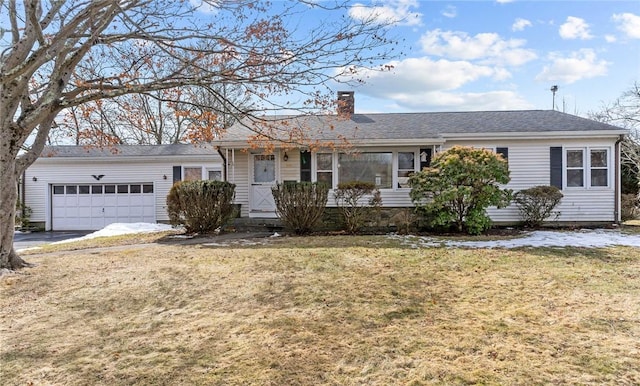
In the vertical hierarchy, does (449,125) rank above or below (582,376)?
above

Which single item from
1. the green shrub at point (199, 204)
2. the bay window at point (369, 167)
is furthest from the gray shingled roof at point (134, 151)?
the bay window at point (369, 167)

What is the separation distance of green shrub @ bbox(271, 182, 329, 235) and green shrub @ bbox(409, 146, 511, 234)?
2.70 metres

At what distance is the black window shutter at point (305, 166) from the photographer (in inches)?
507

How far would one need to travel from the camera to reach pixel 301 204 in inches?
418

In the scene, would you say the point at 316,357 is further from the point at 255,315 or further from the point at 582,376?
the point at 582,376

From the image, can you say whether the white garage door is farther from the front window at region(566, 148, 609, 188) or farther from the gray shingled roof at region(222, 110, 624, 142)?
the front window at region(566, 148, 609, 188)

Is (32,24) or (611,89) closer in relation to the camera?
(32,24)

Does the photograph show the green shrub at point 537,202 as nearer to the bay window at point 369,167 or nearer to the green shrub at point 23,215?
the bay window at point 369,167

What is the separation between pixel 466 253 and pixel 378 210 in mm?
3980

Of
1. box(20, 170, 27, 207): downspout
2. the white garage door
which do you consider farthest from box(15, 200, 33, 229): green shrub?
the white garage door

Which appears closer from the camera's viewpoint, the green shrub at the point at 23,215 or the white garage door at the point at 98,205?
the green shrub at the point at 23,215

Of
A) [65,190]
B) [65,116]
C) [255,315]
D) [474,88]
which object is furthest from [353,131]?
[65,190]

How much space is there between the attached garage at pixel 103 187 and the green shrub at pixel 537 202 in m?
11.6

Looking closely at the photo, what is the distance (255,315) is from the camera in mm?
4453
